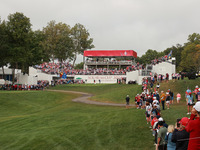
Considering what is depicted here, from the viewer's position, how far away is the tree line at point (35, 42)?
51.3 meters

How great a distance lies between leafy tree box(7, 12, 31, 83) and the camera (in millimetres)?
51094

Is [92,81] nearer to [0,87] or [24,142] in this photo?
[0,87]

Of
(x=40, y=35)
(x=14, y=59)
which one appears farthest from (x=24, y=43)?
(x=40, y=35)

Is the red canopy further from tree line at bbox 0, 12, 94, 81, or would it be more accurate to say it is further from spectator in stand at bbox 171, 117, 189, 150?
spectator in stand at bbox 171, 117, 189, 150

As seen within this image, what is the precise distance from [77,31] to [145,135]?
3116 inches

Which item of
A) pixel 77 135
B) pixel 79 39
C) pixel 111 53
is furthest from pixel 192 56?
pixel 77 135

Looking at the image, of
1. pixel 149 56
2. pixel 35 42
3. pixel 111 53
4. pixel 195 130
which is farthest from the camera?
pixel 149 56

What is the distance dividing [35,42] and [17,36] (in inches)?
554

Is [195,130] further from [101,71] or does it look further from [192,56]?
[192,56]

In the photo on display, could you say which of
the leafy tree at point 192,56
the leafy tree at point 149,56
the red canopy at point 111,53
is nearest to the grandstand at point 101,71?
the red canopy at point 111,53

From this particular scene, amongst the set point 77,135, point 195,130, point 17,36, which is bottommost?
point 77,135

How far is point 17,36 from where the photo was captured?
5156 cm

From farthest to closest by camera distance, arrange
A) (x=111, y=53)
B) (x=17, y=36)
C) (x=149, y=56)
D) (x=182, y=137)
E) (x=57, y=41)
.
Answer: (x=149, y=56) → (x=57, y=41) → (x=111, y=53) → (x=17, y=36) → (x=182, y=137)

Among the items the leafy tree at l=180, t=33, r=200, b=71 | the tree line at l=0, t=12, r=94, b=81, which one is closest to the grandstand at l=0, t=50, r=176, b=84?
the tree line at l=0, t=12, r=94, b=81
